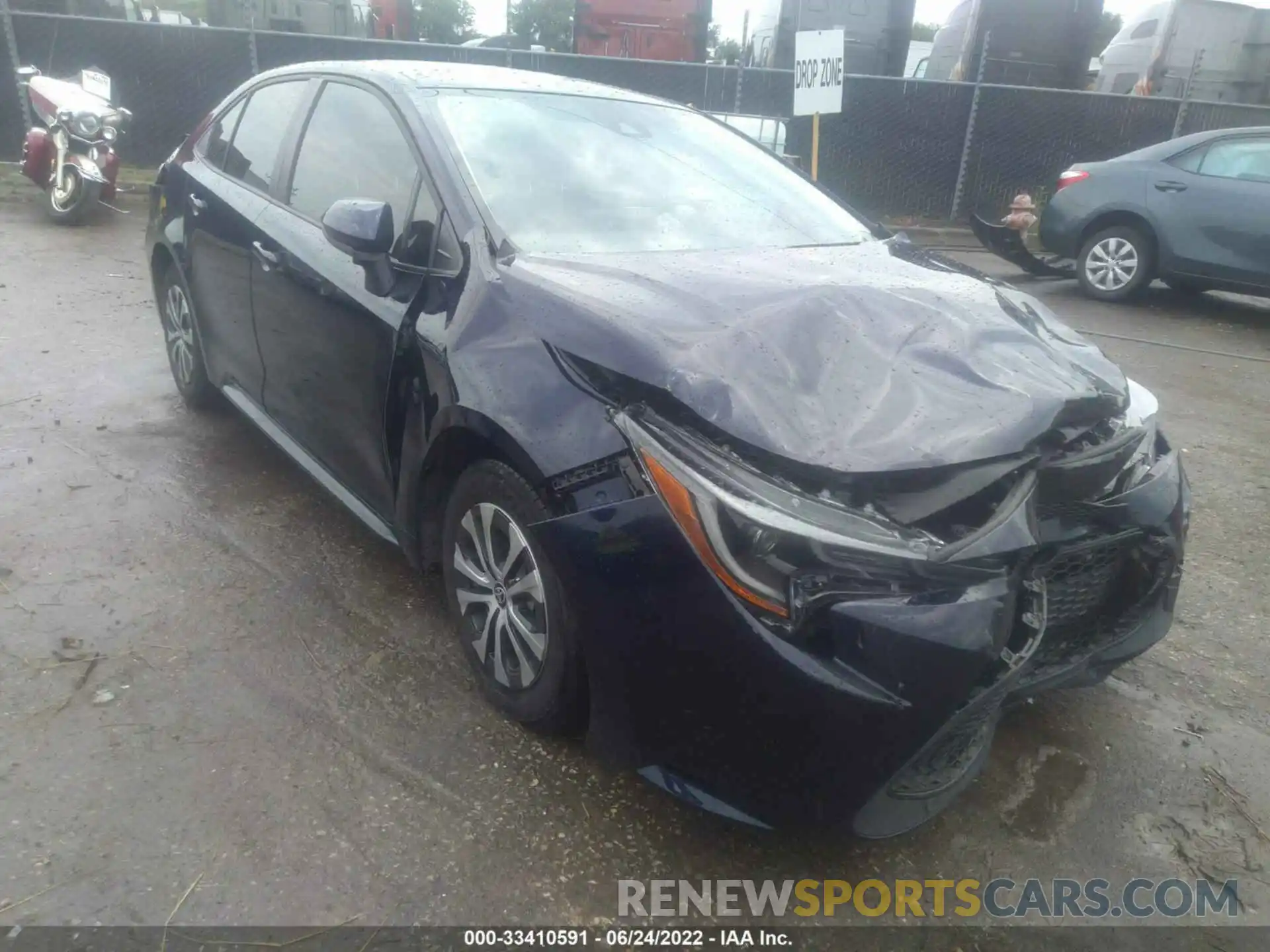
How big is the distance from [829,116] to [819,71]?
554cm

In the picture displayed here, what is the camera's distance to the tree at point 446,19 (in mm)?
44281

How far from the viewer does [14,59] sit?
1196cm

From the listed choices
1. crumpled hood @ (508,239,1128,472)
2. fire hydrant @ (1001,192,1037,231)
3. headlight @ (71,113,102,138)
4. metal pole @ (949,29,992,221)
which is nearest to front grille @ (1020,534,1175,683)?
crumpled hood @ (508,239,1128,472)

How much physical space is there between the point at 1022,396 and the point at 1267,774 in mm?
1394

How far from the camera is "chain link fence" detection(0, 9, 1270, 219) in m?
12.1

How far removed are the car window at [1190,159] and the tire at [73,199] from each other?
987 centimetres

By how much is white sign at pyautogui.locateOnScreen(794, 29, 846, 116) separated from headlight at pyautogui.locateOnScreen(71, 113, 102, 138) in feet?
22.2

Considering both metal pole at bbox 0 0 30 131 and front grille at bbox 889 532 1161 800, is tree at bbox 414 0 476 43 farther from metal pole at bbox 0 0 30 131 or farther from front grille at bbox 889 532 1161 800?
front grille at bbox 889 532 1161 800

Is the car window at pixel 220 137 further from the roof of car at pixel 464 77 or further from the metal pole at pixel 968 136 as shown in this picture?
the metal pole at pixel 968 136

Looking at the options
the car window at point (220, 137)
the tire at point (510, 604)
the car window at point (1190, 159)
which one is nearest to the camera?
the tire at point (510, 604)

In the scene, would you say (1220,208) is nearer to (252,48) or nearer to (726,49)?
(252,48)

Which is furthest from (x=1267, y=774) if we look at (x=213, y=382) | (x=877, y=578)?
(x=213, y=382)

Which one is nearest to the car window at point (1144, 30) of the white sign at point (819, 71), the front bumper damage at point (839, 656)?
the white sign at point (819, 71)

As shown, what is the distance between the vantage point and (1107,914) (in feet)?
7.31
